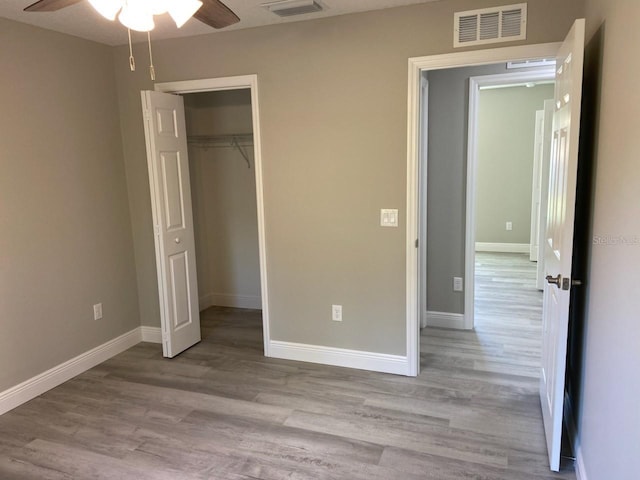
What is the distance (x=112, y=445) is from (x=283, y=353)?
140 centimetres

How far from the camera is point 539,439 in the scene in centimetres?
249

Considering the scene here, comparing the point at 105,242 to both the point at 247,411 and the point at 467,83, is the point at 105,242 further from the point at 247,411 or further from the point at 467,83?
the point at 467,83

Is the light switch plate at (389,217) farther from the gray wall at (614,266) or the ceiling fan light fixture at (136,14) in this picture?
the ceiling fan light fixture at (136,14)

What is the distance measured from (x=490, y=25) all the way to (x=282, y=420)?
2.68 meters

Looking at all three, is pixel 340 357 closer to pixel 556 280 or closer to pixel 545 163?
pixel 556 280

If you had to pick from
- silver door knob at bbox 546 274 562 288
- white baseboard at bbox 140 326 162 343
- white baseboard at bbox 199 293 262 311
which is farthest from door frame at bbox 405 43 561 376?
white baseboard at bbox 140 326 162 343

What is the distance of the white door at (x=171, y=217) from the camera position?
3.41 m

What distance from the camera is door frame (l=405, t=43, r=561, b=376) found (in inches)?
107

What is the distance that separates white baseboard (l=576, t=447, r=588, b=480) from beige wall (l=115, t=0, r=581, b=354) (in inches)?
51.1

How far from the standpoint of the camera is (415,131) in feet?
9.82

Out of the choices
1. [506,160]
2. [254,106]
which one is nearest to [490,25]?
[254,106]

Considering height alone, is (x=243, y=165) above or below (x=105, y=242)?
above

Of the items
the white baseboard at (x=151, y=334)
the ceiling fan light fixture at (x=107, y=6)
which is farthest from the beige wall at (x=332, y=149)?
the ceiling fan light fixture at (x=107, y=6)

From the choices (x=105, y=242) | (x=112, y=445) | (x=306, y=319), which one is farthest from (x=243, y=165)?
(x=112, y=445)
